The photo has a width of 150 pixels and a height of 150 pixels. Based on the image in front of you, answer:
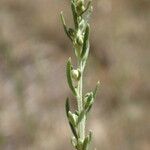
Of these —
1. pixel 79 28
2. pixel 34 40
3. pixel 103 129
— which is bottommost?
pixel 103 129

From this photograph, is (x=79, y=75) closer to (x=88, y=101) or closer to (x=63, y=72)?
(x=88, y=101)

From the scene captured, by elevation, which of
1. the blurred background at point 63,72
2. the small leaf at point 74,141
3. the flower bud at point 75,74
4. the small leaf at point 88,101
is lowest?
the blurred background at point 63,72

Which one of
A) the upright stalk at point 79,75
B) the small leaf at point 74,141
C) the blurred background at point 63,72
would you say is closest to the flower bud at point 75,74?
the upright stalk at point 79,75

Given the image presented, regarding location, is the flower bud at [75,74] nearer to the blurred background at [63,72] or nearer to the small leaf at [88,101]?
the small leaf at [88,101]

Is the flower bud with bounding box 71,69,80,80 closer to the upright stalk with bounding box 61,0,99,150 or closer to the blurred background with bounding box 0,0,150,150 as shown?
the upright stalk with bounding box 61,0,99,150

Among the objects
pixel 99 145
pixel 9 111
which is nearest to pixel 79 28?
pixel 99 145

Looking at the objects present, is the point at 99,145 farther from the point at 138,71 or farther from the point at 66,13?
the point at 66,13

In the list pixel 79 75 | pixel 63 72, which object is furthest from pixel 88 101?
pixel 63 72

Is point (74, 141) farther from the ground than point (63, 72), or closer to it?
farther from the ground

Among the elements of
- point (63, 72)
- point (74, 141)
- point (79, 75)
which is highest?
point (79, 75)
